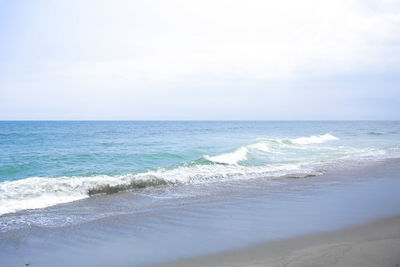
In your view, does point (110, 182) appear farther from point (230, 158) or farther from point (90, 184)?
point (230, 158)

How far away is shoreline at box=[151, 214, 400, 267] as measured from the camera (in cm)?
423

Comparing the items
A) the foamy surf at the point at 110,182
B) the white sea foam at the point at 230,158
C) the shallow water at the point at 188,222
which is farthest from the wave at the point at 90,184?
the white sea foam at the point at 230,158

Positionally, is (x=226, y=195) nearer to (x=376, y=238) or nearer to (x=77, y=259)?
(x=376, y=238)

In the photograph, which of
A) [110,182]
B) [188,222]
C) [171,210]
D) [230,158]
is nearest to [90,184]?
[110,182]

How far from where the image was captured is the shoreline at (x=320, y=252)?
13.9 ft

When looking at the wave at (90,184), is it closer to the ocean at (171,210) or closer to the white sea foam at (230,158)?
the ocean at (171,210)

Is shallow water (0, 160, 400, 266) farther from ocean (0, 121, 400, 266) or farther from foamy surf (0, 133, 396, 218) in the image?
foamy surf (0, 133, 396, 218)

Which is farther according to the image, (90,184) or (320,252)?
(90,184)

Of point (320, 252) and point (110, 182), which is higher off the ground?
point (320, 252)

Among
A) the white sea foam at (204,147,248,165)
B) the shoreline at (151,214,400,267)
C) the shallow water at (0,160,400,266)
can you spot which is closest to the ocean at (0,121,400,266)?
the shallow water at (0,160,400,266)

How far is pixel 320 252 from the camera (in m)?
4.60

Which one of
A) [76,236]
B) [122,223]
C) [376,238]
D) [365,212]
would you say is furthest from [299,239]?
[76,236]

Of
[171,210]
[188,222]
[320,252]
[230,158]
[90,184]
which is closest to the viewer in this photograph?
[320,252]

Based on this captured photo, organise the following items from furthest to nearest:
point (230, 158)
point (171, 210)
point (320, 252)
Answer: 1. point (230, 158)
2. point (171, 210)
3. point (320, 252)
